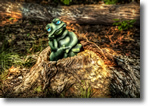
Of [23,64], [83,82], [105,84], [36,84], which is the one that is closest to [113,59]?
[105,84]

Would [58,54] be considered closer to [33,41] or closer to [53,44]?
[53,44]

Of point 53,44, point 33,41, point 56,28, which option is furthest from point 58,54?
point 33,41

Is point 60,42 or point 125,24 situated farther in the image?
point 125,24

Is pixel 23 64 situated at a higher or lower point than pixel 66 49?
lower

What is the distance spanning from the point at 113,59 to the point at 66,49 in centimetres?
51

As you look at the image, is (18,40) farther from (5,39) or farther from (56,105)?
(56,105)

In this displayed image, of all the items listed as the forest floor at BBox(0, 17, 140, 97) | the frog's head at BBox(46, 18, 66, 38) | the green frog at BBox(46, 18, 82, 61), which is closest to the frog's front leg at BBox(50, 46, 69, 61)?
the green frog at BBox(46, 18, 82, 61)

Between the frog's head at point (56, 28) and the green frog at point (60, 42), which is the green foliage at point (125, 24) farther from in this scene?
the frog's head at point (56, 28)

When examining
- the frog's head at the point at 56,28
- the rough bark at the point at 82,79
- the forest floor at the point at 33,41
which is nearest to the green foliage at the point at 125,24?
the forest floor at the point at 33,41

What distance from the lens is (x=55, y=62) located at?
4.58 feet

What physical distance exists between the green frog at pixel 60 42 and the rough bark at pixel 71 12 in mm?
1134

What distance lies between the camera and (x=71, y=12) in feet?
8.43

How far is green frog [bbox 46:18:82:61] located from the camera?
4.77 ft

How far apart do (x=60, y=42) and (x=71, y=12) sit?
1215mm
